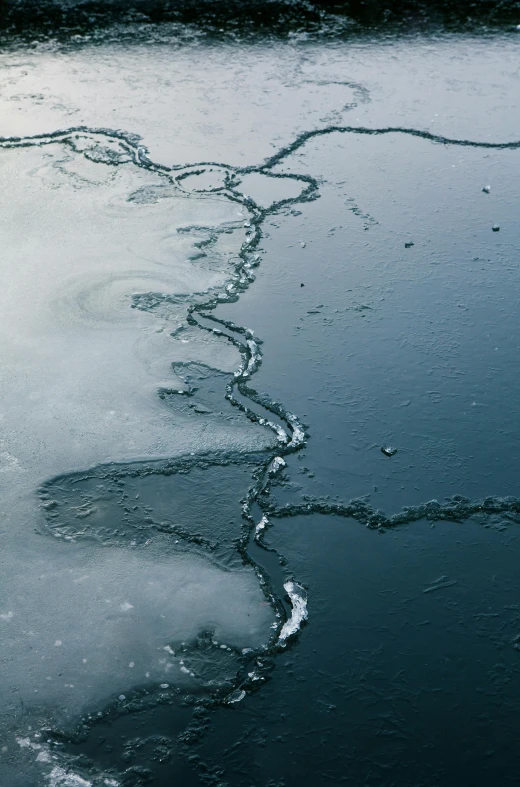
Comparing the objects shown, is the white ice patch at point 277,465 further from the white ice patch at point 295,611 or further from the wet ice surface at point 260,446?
the white ice patch at point 295,611

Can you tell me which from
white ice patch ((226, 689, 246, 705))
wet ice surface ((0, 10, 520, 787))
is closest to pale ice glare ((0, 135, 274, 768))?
wet ice surface ((0, 10, 520, 787))

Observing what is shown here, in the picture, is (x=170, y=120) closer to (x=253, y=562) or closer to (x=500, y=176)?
(x=500, y=176)

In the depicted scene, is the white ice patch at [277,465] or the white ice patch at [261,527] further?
the white ice patch at [277,465]

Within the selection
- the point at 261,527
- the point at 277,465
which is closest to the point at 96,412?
the point at 277,465

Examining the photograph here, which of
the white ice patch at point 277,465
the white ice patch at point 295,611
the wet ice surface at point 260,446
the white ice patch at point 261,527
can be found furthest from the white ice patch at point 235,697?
the white ice patch at point 277,465

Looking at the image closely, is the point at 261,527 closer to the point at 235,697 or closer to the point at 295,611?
the point at 295,611

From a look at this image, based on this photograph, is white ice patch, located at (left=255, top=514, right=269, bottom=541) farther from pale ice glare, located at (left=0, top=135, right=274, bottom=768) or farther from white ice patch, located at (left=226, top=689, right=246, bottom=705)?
white ice patch, located at (left=226, top=689, right=246, bottom=705)

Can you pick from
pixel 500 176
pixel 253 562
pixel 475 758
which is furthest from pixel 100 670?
pixel 500 176
